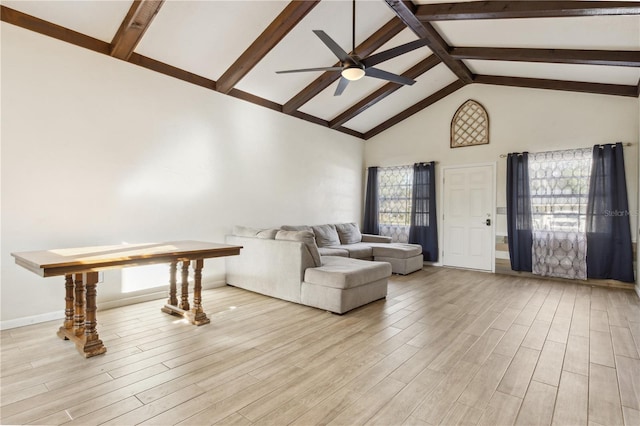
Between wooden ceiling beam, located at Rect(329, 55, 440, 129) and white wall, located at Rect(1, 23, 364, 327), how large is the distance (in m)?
1.54

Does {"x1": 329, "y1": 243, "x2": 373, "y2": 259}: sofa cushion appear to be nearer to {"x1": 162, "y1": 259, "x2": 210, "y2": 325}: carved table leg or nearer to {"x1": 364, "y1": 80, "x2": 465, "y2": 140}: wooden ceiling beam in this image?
{"x1": 162, "y1": 259, "x2": 210, "y2": 325}: carved table leg

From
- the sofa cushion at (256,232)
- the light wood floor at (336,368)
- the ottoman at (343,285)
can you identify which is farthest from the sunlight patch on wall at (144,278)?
the ottoman at (343,285)

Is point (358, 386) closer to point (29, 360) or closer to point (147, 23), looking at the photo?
point (29, 360)

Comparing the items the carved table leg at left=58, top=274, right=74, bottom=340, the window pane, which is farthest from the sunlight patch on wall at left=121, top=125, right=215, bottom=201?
the window pane

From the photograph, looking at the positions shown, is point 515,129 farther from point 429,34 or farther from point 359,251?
point 359,251

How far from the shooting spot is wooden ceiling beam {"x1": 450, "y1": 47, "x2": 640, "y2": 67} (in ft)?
12.3

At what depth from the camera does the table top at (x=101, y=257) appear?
7.15 ft

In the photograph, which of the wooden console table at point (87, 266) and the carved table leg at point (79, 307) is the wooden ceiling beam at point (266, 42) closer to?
the wooden console table at point (87, 266)

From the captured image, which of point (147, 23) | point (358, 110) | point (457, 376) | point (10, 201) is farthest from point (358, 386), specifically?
point (358, 110)

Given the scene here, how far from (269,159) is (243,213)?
3.47 feet

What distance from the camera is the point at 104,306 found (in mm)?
3588

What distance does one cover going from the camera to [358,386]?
2.07 m

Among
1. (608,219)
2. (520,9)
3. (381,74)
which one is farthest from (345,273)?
(608,219)

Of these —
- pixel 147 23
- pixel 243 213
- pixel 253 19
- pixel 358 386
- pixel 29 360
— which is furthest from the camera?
pixel 243 213
